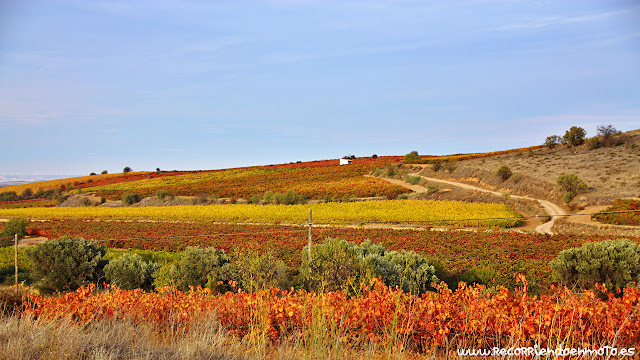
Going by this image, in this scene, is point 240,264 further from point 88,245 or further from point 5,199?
point 5,199

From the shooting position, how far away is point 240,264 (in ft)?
39.0

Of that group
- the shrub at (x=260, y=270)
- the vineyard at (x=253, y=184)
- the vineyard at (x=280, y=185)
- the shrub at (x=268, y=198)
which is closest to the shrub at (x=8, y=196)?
the vineyard at (x=253, y=184)

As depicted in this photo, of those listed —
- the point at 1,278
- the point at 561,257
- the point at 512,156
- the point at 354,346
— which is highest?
the point at 512,156

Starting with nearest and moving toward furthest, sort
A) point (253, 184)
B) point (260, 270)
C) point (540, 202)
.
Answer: point (260, 270), point (540, 202), point (253, 184)

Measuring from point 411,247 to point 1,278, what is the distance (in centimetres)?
1817

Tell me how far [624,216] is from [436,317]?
27070 millimetres

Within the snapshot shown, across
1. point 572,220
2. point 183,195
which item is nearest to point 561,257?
point 572,220

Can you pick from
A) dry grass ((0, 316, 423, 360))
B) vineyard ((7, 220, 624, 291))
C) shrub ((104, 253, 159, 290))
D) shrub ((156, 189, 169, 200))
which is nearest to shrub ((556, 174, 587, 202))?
vineyard ((7, 220, 624, 291))

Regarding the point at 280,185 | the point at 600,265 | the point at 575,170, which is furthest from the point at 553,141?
the point at 600,265

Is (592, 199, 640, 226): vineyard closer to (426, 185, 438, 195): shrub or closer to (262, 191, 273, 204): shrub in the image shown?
(426, 185, 438, 195): shrub

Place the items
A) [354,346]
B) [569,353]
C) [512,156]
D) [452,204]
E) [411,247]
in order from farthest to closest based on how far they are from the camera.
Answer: [512,156] < [452,204] < [411,247] < [354,346] < [569,353]

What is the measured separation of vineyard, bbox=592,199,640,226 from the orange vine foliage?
2408 centimetres

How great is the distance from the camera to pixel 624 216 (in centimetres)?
2523

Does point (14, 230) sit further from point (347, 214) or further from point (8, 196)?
point (8, 196)
